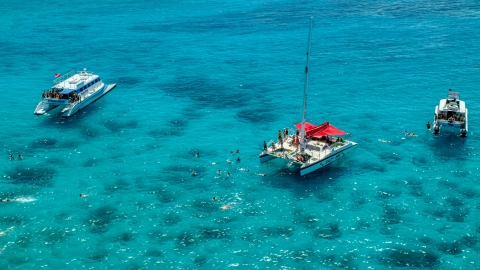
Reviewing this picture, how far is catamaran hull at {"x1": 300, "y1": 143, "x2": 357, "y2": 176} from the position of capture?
75.8m

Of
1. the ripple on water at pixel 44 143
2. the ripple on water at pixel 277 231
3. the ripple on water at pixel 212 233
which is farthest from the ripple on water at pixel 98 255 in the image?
the ripple on water at pixel 44 143

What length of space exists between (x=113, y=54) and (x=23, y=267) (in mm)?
86623

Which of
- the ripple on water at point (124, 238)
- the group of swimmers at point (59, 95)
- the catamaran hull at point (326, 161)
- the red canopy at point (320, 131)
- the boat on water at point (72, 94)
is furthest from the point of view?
the group of swimmers at point (59, 95)

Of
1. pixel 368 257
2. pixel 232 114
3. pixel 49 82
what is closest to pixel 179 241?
pixel 368 257

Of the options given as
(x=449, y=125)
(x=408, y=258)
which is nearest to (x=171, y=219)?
(x=408, y=258)

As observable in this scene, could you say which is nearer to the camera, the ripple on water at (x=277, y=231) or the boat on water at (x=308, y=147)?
the ripple on water at (x=277, y=231)

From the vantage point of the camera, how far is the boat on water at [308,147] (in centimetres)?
7675

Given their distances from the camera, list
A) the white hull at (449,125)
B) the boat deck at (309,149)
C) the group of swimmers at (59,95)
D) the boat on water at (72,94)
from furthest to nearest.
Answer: the group of swimmers at (59,95), the boat on water at (72,94), the white hull at (449,125), the boat deck at (309,149)

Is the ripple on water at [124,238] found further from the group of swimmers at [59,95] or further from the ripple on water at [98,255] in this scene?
the group of swimmers at [59,95]

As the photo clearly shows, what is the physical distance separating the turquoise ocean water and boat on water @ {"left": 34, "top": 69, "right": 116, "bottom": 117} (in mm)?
2016

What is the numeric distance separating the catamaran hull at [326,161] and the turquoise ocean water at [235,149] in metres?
1.32

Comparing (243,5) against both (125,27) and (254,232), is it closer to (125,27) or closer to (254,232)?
(125,27)

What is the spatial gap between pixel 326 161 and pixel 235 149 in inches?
601

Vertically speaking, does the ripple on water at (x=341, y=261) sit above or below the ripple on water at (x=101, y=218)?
A: below
